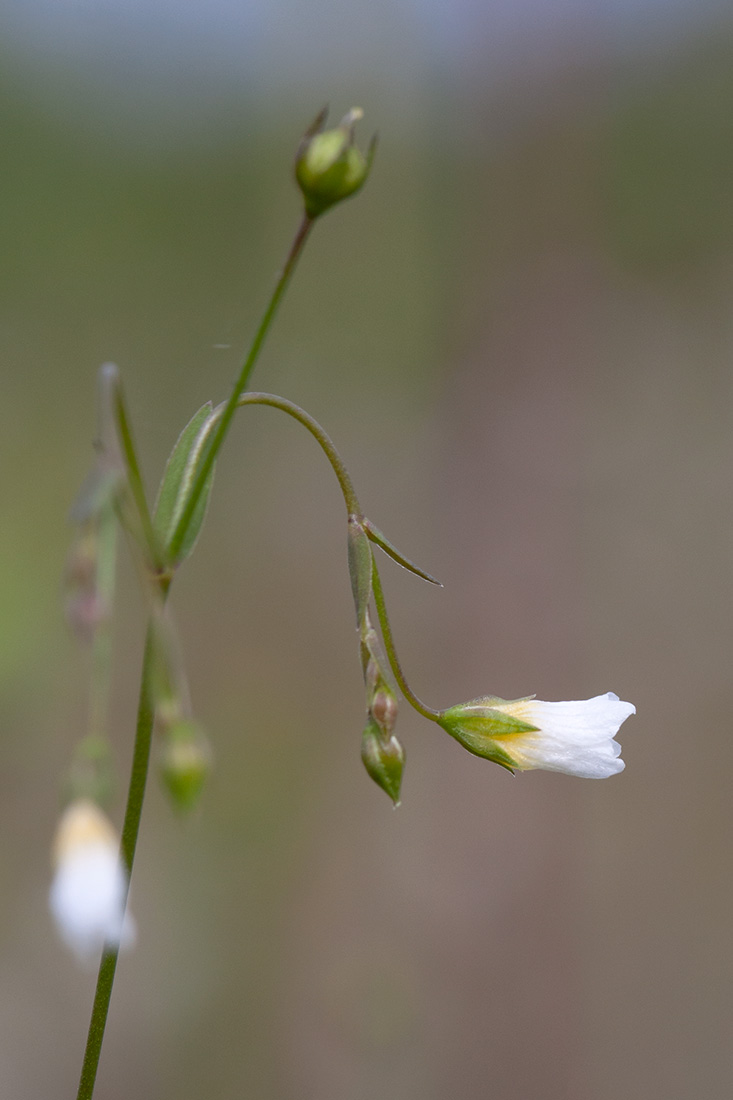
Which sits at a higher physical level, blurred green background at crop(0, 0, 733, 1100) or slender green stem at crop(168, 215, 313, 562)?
slender green stem at crop(168, 215, 313, 562)

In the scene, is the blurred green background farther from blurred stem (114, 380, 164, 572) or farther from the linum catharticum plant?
blurred stem (114, 380, 164, 572)

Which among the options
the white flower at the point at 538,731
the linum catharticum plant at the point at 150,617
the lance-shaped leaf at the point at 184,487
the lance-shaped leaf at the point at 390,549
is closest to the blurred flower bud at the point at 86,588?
the linum catharticum plant at the point at 150,617

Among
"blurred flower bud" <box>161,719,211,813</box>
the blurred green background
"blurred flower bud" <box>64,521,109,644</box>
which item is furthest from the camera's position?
the blurred green background

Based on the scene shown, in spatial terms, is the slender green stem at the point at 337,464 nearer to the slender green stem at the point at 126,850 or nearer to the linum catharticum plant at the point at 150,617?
the linum catharticum plant at the point at 150,617

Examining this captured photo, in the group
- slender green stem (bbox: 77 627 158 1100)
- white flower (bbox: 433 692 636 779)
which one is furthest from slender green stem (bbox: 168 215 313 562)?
white flower (bbox: 433 692 636 779)

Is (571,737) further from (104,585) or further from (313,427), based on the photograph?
(104,585)

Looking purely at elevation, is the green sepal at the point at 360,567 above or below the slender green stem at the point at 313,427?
below

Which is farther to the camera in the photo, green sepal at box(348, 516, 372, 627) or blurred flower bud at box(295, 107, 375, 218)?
green sepal at box(348, 516, 372, 627)

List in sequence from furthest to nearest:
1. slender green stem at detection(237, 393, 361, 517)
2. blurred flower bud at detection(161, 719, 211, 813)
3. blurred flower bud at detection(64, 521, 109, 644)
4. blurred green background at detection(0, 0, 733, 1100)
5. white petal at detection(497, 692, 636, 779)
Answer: blurred green background at detection(0, 0, 733, 1100)
white petal at detection(497, 692, 636, 779)
slender green stem at detection(237, 393, 361, 517)
blurred flower bud at detection(64, 521, 109, 644)
blurred flower bud at detection(161, 719, 211, 813)
